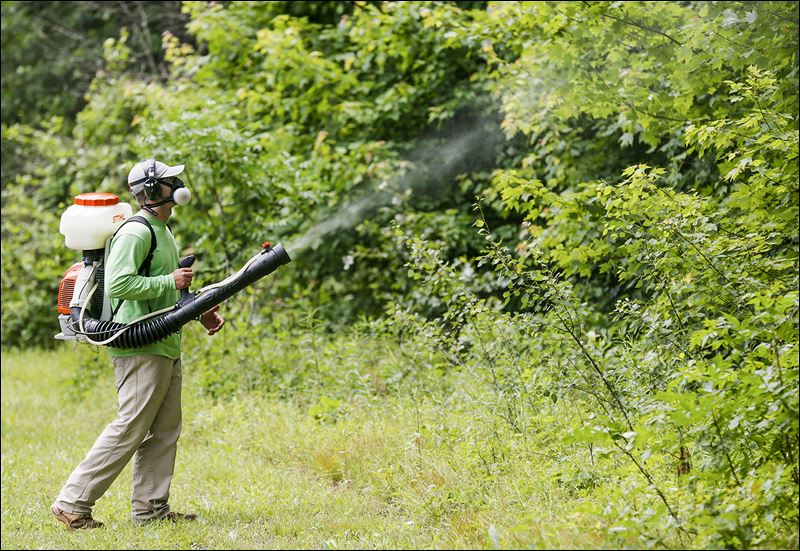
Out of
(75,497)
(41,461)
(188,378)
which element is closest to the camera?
(75,497)

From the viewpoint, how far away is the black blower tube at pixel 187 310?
5055 mm

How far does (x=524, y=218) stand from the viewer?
25.2 feet

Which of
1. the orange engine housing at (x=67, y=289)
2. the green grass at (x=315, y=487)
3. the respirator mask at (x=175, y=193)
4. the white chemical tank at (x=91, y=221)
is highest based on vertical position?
the respirator mask at (x=175, y=193)

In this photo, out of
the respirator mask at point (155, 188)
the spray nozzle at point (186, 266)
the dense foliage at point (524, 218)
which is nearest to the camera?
the dense foliage at point (524, 218)

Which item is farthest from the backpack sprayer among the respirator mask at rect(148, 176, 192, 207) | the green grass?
the green grass

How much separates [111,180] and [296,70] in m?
3.22

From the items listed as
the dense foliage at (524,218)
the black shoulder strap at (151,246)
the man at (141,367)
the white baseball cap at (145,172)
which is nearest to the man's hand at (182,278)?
the man at (141,367)

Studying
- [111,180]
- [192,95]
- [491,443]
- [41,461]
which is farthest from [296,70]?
[491,443]

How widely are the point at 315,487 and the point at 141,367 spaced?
153cm

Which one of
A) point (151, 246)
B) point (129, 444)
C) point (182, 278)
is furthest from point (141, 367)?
point (151, 246)

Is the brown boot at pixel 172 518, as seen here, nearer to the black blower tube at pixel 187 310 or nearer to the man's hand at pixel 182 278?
the black blower tube at pixel 187 310

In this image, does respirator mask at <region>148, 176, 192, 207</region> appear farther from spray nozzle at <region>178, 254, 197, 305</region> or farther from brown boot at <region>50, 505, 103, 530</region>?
brown boot at <region>50, 505, 103, 530</region>

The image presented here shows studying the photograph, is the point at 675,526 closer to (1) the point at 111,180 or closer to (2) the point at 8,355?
(1) the point at 111,180

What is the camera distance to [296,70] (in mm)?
11125
